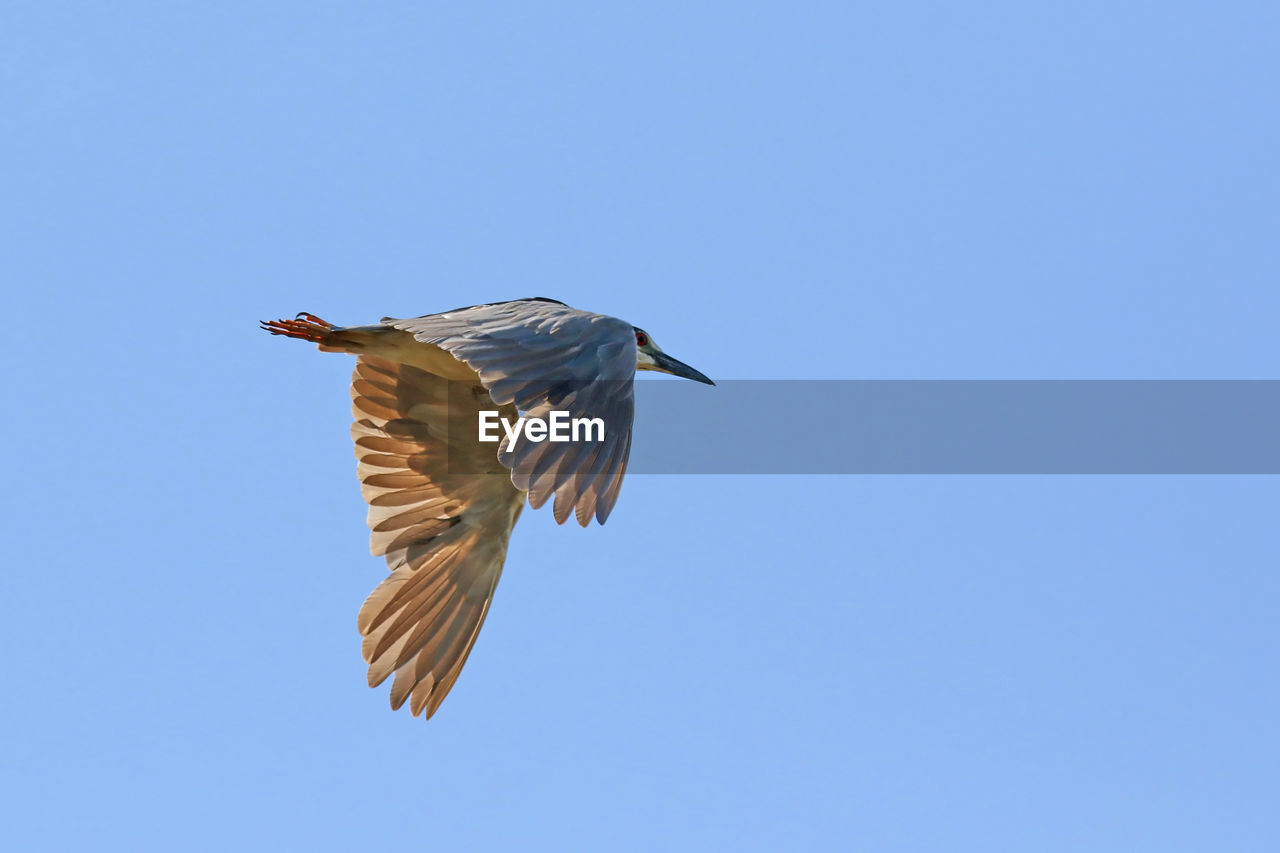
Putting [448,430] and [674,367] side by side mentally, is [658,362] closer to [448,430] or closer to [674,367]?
[674,367]

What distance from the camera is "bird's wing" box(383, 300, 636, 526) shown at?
27.5ft

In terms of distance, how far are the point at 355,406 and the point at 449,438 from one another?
2.30ft

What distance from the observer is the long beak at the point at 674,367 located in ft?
37.6

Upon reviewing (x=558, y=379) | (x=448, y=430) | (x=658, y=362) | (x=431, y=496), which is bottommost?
(x=431, y=496)

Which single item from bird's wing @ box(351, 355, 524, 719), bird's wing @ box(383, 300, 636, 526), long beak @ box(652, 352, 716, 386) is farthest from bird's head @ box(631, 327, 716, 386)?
bird's wing @ box(383, 300, 636, 526)

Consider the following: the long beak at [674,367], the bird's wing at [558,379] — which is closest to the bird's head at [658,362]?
the long beak at [674,367]

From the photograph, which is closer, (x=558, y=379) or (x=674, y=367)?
(x=558, y=379)

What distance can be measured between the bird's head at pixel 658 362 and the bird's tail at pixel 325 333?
78.1 inches

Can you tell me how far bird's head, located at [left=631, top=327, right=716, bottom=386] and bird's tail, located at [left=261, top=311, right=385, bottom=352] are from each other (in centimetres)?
198

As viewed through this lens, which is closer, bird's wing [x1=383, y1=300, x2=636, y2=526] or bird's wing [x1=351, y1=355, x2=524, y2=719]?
bird's wing [x1=383, y1=300, x2=636, y2=526]

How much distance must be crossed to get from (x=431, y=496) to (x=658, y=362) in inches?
72.8

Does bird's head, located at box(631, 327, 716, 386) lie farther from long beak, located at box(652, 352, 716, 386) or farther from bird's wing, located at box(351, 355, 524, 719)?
bird's wing, located at box(351, 355, 524, 719)

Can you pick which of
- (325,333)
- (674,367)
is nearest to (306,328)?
(325,333)

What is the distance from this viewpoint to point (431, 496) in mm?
11500
